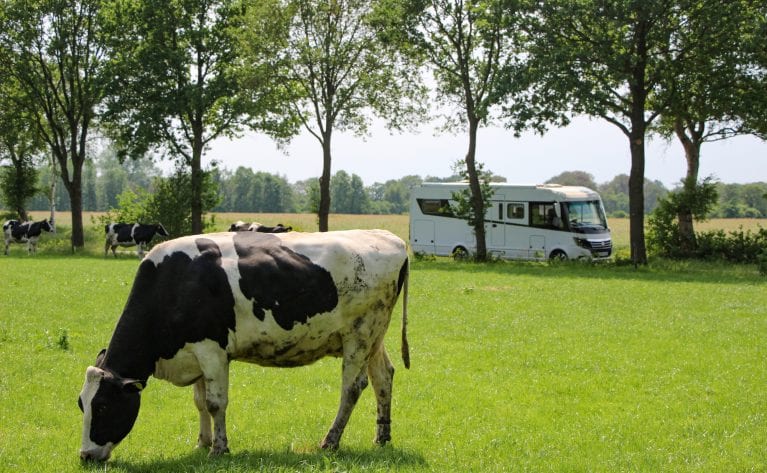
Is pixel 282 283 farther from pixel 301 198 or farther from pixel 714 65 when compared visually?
pixel 301 198

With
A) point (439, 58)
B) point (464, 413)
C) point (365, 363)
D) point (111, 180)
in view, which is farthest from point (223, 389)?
point (111, 180)

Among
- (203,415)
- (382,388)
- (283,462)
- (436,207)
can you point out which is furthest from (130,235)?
(283,462)

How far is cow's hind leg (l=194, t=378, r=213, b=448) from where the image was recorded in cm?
788

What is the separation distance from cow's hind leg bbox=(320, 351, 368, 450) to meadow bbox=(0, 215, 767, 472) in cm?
21

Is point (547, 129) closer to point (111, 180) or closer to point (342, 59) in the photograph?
point (342, 59)

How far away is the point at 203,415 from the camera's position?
7891 millimetres

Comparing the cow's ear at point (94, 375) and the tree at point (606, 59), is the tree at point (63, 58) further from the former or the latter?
the cow's ear at point (94, 375)

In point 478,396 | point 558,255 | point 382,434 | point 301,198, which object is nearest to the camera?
point 382,434

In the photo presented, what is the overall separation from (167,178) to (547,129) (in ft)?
80.7

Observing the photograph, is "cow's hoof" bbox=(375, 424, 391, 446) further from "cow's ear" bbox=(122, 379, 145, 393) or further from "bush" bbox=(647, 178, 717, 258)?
"bush" bbox=(647, 178, 717, 258)

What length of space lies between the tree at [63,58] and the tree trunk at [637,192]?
2965 centimetres

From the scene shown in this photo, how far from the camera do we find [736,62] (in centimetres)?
3127

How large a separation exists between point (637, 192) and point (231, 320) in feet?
96.6

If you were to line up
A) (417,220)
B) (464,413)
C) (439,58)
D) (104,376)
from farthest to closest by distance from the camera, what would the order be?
(417,220) → (439,58) → (464,413) → (104,376)
